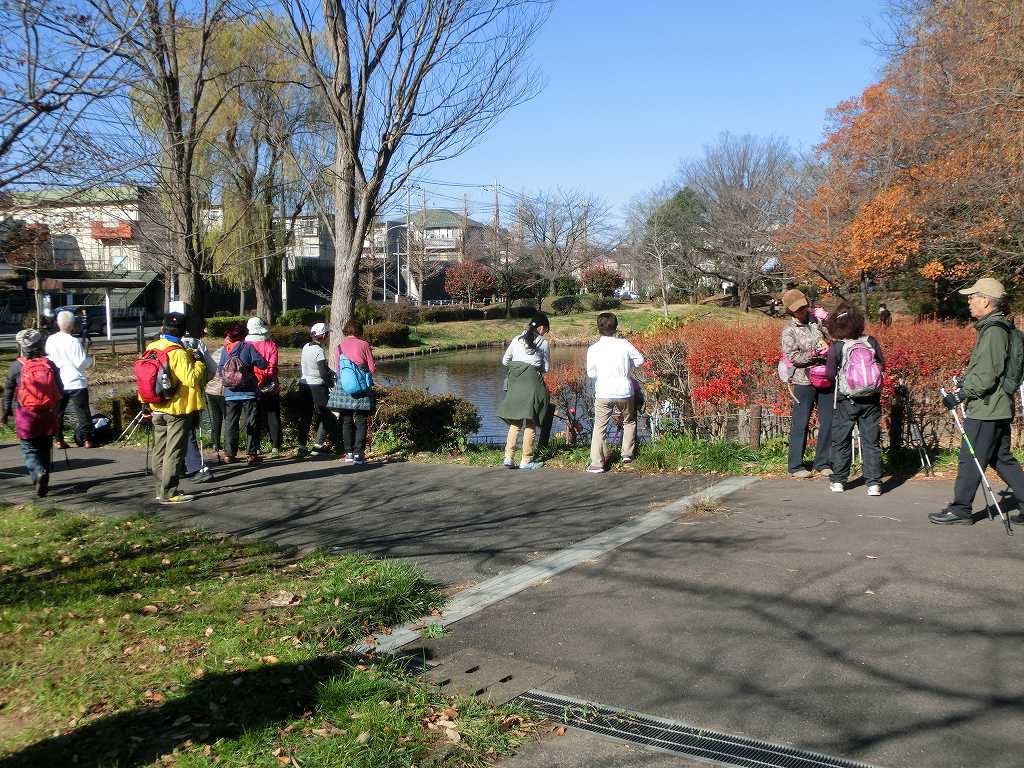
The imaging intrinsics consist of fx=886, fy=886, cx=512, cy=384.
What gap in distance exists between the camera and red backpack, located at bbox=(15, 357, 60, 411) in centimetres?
890

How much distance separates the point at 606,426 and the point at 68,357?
7.69m

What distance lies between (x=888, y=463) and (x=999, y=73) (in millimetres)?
10096

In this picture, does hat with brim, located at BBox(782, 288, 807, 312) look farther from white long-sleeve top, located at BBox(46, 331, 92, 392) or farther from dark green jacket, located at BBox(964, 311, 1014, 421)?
white long-sleeve top, located at BBox(46, 331, 92, 392)

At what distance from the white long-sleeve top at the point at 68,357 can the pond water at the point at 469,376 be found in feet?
14.7

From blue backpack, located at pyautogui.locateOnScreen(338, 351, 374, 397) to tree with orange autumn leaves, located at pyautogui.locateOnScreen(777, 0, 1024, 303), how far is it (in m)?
9.95

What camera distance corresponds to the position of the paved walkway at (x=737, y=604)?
3.74 meters

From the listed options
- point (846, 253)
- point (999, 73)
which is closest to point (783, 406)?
point (999, 73)

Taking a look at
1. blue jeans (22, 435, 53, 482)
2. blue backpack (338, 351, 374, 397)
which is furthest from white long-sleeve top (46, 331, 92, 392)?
blue backpack (338, 351, 374, 397)

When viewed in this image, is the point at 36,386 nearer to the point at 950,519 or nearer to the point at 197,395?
the point at 197,395

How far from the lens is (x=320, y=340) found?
1197 centimetres

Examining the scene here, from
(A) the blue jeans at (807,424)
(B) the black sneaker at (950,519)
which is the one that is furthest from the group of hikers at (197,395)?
(B) the black sneaker at (950,519)

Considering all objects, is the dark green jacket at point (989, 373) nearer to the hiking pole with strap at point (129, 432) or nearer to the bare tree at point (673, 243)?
the hiking pole with strap at point (129, 432)

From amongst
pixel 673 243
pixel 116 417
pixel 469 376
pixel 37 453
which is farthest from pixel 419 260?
pixel 37 453

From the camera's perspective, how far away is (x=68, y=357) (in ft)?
40.1
